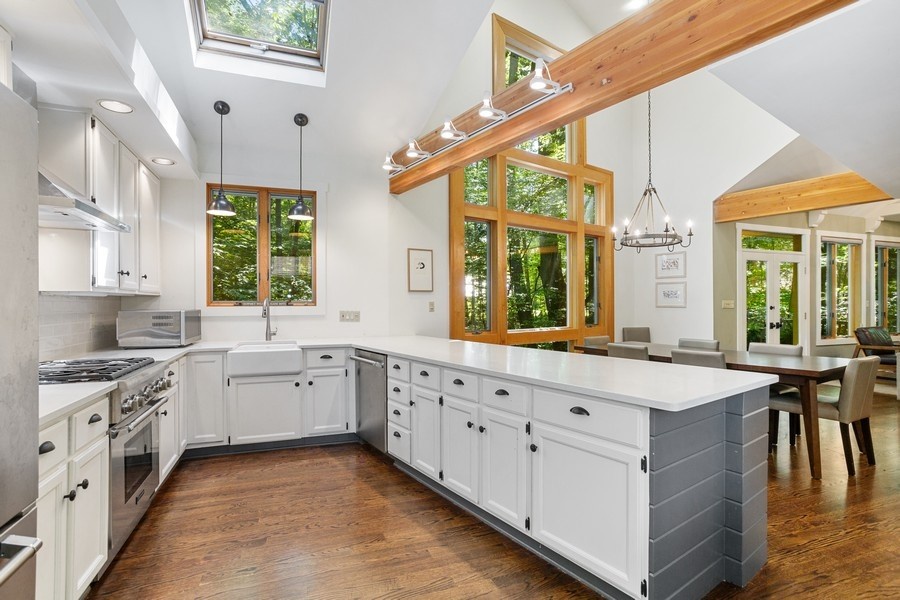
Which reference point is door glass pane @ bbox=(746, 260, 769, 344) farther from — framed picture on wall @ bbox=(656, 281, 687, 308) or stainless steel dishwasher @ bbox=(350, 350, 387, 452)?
stainless steel dishwasher @ bbox=(350, 350, 387, 452)

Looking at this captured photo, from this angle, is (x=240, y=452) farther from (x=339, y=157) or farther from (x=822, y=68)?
(x=822, y=68)

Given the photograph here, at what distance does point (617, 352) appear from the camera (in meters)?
4.27

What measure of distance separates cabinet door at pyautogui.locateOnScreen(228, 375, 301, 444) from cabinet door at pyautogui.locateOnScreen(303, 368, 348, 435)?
0.30ft

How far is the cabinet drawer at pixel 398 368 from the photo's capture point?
317 cm

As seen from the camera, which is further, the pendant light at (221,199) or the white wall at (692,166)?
the white wall at (692,166)

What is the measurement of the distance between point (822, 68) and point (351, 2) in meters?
3.02

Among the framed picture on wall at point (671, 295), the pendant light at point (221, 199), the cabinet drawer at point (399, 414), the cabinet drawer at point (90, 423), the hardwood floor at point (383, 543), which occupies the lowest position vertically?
the hardwood floor at point (383, 543)

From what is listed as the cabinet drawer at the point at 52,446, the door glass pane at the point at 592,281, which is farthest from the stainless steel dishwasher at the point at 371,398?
the door glass pane at the point at 592,281

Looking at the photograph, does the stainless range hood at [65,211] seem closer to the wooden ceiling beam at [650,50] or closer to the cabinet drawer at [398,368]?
the cabinet drawer at [398,368]

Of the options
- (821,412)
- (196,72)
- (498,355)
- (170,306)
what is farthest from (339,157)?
(821,412)

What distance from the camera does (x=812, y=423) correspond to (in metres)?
3.15

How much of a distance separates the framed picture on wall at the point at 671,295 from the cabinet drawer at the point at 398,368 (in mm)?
4875

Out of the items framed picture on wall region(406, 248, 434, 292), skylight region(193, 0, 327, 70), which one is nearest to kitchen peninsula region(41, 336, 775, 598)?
framed picture on wall region(406, 248, 434, 292)

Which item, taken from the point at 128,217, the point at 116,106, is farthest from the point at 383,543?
the point at 116,106
